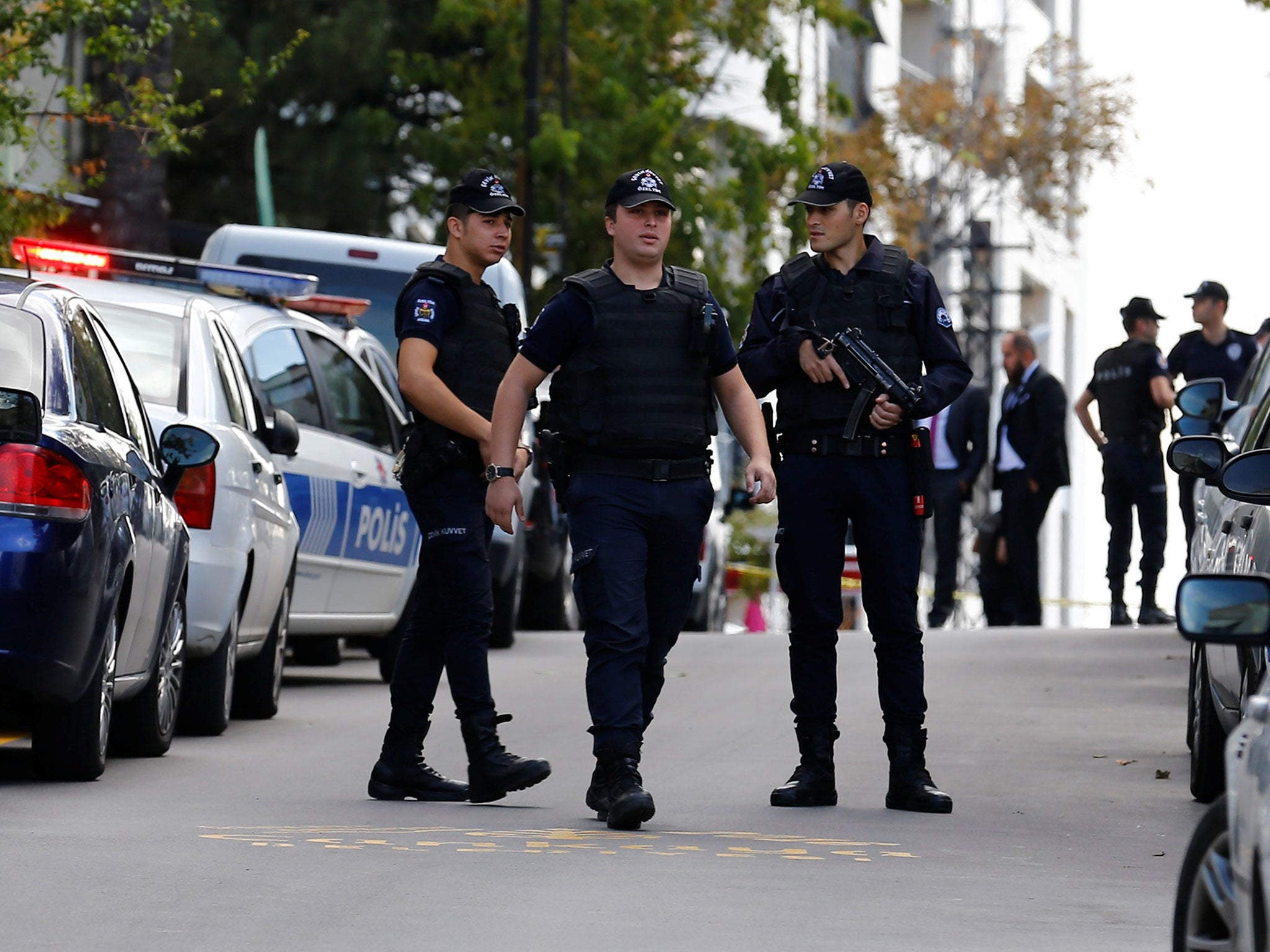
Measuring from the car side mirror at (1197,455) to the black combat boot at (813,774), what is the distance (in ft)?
5.00

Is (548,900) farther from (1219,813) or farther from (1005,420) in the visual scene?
(1005,420)

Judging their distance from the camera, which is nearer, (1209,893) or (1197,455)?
(1209,893)

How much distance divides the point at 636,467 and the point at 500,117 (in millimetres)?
25270

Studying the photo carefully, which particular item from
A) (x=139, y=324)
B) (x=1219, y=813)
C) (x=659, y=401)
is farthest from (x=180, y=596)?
(x=1219, y=813)

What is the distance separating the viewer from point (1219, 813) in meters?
4.26

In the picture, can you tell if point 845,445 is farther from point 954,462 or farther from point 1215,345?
point 954,462

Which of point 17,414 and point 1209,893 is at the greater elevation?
point 17,414

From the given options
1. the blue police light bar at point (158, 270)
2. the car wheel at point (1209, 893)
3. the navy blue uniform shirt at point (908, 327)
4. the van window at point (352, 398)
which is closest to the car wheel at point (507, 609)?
the van window at point (352, 398)

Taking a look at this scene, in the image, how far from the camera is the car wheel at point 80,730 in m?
8.52

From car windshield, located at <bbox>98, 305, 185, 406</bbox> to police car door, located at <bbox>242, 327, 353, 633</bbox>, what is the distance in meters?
1.21

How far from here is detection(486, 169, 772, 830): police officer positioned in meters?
7.88

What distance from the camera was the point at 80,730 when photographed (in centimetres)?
858

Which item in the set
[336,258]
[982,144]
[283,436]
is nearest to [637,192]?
[283,436]

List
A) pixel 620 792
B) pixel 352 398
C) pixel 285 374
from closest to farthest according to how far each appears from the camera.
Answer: pixel 620 792 → pixel 285 374 → pixel 352 398
